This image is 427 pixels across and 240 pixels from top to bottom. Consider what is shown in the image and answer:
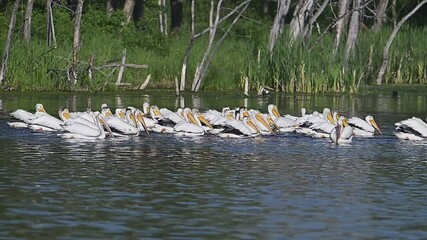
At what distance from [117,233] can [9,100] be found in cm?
1554

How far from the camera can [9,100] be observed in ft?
81.4

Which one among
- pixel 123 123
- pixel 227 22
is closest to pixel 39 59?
pixel 123 123

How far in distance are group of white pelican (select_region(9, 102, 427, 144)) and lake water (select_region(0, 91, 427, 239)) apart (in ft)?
0.71

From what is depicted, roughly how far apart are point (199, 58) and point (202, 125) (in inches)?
522

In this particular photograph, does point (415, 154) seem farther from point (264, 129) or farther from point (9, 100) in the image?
point (9, 100)

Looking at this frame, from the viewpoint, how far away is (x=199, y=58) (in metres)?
32.3

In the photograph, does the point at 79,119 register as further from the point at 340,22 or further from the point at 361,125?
the point at 340,22

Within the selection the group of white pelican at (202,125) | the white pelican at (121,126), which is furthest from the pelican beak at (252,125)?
the white pelican at (121,126)

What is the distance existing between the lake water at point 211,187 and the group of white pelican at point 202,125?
217 mm

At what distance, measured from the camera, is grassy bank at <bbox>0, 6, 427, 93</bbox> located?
1118 inches

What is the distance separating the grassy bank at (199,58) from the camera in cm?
2839

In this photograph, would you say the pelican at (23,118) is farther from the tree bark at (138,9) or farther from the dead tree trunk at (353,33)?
the tree bark at (138,9)

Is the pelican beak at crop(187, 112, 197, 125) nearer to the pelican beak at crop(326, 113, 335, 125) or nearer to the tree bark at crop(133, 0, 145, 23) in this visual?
the pelican beak at crop(326, 113, 335, 125)

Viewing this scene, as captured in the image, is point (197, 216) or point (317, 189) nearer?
point (197, 216)
